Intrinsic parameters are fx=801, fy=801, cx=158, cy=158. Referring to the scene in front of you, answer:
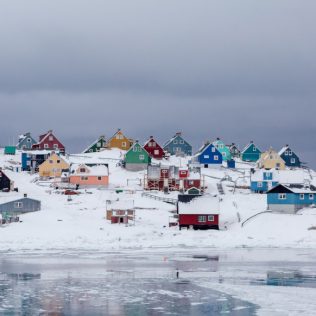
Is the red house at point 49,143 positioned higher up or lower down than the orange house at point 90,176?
higher up

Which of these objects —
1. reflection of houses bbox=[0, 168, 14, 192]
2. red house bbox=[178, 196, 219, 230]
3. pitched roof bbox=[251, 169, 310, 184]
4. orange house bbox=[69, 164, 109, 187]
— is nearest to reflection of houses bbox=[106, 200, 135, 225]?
red house bbox=[178, 196, 219, 230]

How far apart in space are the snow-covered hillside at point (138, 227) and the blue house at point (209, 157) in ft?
62.1

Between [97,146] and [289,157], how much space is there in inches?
1289

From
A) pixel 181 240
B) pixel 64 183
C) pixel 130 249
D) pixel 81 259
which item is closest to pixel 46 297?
pixel 81 259

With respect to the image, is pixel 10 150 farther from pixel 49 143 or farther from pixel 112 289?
pixel 112 289

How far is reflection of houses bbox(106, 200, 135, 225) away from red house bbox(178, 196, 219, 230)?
5.35 metres

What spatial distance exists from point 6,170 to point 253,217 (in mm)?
42940

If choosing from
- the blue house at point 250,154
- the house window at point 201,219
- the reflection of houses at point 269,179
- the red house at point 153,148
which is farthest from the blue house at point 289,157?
the house window at point 201,219

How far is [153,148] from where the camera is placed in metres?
125

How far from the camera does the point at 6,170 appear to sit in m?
114

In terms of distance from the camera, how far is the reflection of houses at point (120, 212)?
8475 cm

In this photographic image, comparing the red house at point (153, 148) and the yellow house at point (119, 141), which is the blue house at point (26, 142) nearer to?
the yellow house at point (119, 141)

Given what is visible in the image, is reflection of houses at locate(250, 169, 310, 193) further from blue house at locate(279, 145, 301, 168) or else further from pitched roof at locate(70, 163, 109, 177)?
blue house at locate(279, 145, 301, 168)

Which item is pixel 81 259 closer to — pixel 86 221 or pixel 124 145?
pixel 86 221
